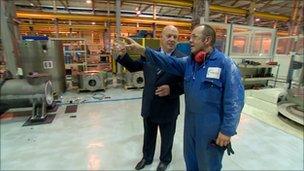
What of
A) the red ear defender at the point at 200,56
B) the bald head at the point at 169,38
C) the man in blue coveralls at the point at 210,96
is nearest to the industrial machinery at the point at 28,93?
the bald head at the point at 169,38

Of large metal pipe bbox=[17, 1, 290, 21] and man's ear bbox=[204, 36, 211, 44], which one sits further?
large metal pipe bbox=[17, 1, 290, 21]

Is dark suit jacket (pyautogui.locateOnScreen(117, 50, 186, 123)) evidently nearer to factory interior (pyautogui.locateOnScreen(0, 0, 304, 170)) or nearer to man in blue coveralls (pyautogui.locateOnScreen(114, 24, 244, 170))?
factory interior (pyautogui.locateOnScreen(0, 0, 304, 170))

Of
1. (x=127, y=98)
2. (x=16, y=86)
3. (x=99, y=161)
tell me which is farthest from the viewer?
(x=127, y=98)

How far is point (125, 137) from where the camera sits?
275cm

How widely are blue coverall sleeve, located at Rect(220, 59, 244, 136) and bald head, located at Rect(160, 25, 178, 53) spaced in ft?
2.00

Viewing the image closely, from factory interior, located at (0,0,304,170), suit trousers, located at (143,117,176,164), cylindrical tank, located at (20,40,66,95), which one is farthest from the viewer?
cylindrical tank, located at (20,40,66,95)

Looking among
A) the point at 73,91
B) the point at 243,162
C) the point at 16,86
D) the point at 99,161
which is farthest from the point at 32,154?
the point at 73,91

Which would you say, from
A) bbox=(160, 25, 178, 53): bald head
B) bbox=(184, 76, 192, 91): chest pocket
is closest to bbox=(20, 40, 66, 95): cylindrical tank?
bbox=(160, 25, 178, 53): bald head

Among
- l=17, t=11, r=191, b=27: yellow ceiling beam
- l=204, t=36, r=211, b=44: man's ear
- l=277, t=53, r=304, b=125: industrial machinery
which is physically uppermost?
l=17, t=11, r=191, b=27: yellow ceiling beam

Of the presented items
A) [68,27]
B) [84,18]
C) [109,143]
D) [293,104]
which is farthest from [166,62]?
[68,27]

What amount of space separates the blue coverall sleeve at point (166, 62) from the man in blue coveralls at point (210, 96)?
0.04 feet

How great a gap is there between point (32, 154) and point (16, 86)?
1516 millimetres

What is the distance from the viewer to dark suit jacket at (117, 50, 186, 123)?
1744 millimetres

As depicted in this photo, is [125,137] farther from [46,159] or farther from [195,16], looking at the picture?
[195,16]
